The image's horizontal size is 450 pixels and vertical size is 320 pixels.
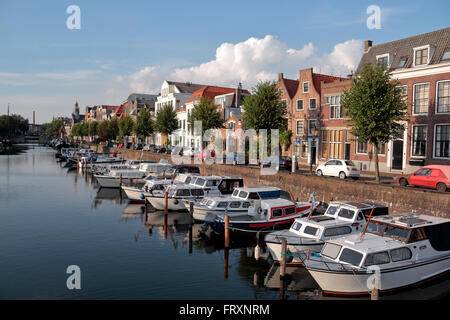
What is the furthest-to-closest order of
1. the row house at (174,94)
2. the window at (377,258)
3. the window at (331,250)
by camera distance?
the row house at (174,94) → the window at (331,250) → the window at (377,258)

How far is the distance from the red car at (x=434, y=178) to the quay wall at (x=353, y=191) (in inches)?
76.8

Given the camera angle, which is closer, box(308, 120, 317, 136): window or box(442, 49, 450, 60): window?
box(442, 49, 450, 60): window

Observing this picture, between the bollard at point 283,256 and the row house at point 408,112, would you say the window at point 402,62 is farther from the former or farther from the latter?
the bollard at point 283,256

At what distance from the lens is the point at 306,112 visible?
5119cm

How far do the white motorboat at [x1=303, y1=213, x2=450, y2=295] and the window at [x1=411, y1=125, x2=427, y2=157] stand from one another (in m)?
21.6

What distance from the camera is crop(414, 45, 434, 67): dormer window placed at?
3638 centimetres

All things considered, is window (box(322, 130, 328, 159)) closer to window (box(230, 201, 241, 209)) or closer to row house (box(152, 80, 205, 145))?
window (box(230, 201, 241, 209))

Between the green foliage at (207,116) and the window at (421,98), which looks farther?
the green foliage at (207,116)

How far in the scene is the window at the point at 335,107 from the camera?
46.2 metres

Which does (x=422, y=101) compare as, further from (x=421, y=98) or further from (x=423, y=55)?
(x=423, y=55)

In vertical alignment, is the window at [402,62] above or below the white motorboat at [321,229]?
above

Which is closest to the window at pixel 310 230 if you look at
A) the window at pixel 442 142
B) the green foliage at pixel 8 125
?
the window at pixel 442 142

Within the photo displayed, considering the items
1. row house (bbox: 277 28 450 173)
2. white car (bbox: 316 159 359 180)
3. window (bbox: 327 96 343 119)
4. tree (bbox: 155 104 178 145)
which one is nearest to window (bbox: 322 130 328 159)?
row house (bbox: 277 28 450 173)
